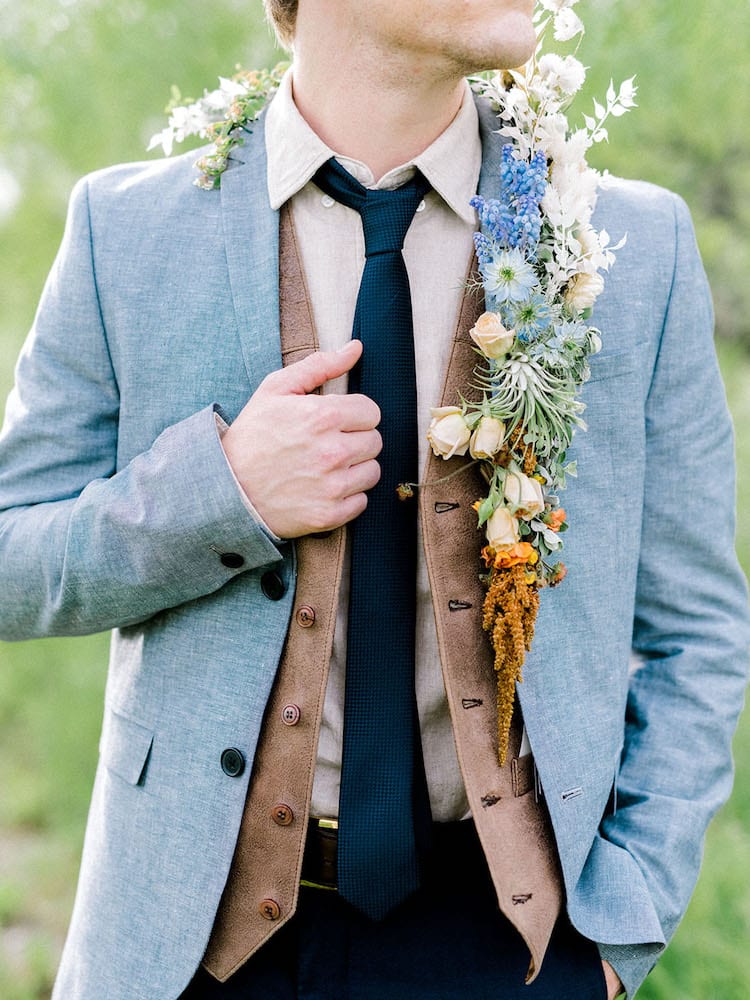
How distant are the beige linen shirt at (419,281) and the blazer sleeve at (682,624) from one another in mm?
372

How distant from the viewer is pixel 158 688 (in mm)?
1924

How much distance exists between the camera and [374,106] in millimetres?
1934

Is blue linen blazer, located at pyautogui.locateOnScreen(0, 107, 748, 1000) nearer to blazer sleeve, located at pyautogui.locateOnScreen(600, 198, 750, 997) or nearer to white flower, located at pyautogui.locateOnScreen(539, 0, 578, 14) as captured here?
blazer sleeve, located at pyautogui.locateOnScreen(600, 198, 750, 997)

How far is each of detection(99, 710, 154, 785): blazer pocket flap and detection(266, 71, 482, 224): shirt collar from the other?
1.00 meters

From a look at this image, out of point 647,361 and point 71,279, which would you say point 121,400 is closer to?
point 71,279

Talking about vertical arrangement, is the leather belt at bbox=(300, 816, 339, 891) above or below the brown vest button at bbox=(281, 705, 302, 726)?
below

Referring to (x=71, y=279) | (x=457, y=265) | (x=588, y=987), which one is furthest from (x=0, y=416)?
(x=588, y=987)

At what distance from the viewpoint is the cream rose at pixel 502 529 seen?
169 cm

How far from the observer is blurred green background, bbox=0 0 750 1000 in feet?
10.5

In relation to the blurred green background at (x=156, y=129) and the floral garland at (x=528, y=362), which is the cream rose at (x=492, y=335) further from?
the blurred green background at (x=156, y=129)

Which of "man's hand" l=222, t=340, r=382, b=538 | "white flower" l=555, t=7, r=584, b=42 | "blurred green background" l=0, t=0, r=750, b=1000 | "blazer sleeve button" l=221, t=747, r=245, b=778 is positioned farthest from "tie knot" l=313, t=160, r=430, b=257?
"blurred green background" l=0, t=0, r=750, b=1000

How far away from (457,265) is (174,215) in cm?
54

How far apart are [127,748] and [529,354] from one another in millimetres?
1035

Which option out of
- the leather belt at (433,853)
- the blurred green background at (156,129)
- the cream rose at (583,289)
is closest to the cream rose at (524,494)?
the cream rose at (583,289)
